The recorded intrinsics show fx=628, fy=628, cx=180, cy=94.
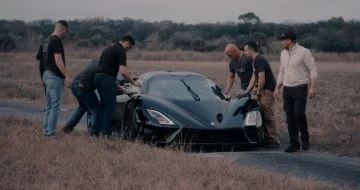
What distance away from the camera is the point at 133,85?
10922mm

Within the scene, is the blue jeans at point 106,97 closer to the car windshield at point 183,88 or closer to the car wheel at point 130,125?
the car wheel at point 130,125

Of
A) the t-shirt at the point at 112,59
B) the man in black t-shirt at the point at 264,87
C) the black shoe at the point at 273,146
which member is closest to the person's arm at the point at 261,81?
the man in black t-shirt at the point at 264,87

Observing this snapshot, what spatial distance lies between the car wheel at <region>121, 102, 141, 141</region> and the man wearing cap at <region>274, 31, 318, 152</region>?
237 cm

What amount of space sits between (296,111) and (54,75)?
12.8ft

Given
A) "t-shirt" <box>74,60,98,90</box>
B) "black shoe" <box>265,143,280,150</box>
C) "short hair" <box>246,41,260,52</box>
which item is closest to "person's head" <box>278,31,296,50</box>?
"short hair" <box>246,41,260,52</box>

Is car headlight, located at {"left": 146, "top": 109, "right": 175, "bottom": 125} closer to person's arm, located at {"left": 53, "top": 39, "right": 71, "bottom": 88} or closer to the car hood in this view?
the car hood

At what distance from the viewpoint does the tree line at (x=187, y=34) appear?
232 ft

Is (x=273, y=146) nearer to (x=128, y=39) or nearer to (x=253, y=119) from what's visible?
(x=253, y=119)

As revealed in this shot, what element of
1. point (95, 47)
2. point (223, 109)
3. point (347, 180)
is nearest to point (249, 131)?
point (223, 109)

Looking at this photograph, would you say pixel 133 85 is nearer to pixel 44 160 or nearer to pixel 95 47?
pixel 44 160

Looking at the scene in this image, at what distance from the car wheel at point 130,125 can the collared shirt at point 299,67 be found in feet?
8.12

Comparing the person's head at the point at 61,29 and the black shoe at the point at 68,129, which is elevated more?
the person's head at the point at 61,29

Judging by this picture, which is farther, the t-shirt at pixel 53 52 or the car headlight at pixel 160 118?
the t-shirt at pixel 53 52

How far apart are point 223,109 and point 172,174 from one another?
11.1ft
